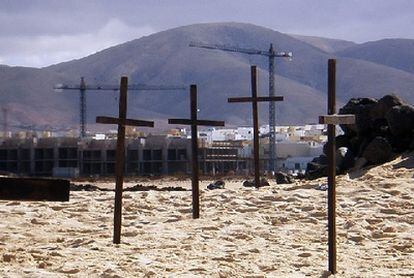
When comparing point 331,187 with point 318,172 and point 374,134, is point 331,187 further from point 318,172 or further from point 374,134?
point 374,134

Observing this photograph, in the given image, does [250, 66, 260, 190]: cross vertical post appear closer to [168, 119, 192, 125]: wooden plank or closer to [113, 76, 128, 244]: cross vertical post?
[168, 119, 192, 125]: wooden plank

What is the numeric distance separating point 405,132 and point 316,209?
583 centimetres

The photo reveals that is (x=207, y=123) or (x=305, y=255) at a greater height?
(x=207, y=123)

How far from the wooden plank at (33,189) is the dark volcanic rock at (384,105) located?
13537 millimetres

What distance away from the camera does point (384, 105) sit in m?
20.8

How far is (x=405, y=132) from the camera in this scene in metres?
20.0

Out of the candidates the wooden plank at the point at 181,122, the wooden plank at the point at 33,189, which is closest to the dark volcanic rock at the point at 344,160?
the wooden plank at the point at 181,122

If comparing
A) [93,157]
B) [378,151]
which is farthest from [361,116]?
[93,157]

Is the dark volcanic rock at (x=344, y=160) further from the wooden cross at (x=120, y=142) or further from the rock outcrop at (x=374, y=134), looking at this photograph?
the wooden cross at (x=120, y=142)

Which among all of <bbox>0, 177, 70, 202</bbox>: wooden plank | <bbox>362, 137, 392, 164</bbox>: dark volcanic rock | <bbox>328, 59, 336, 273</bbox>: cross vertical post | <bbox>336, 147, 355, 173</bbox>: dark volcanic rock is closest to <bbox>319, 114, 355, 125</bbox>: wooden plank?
<bbox>328, 59, 336, 273</bbox>: cross vertical post

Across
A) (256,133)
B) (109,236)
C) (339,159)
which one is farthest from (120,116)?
(339,159)

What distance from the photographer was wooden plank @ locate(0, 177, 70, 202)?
7.72 metres

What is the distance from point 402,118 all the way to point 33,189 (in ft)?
43.8

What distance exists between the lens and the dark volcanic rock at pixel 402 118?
19.9 meters
